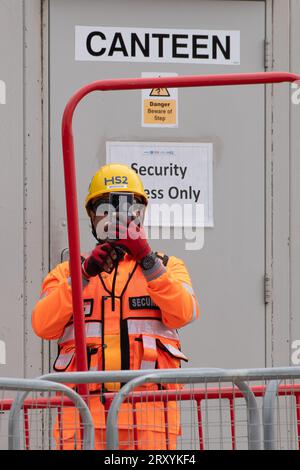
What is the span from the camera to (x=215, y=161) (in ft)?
21.6

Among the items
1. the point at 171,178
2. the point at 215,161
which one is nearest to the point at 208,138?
the point at 215,161

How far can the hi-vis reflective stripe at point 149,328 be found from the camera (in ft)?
16.6

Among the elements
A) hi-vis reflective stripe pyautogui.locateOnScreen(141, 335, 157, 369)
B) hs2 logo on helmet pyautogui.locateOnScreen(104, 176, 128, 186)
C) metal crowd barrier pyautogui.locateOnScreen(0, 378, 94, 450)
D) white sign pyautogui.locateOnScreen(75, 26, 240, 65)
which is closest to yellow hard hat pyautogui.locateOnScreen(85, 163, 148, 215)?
hs2 logo on helmet pyautogui.locateOnScreen(104, 176, 128, 186)

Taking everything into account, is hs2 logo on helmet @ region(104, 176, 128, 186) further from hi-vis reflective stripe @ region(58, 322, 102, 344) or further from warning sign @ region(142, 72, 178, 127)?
warning sign @ region(142, 72, 178, 127)

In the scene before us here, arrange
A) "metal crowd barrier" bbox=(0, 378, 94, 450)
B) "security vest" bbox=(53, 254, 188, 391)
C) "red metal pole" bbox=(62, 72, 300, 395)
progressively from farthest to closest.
Result: "security vest" bbox=(53, 254, 188, 391), "red metal pole" bbox=(62, 72, 300, 395), "metal crowd barrier" bbox=(0, 378, 94, 450)

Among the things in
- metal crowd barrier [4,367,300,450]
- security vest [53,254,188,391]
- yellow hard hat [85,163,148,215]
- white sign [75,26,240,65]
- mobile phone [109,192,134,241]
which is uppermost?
white sign [75,26,240,65]

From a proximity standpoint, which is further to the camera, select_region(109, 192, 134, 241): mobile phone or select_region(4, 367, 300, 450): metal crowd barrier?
select_region(109, 192, 134, 241): mobile phone

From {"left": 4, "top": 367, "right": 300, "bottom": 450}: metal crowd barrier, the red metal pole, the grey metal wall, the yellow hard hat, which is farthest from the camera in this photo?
the grey metal wall

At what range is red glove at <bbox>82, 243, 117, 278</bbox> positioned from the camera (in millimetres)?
4934

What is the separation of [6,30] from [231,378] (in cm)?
309

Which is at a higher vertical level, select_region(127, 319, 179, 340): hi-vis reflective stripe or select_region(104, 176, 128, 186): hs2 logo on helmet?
select_region(104, 176, 128, 186): hs2 logo on helmet

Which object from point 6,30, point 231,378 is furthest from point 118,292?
point 6,30

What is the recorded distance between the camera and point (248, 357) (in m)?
6.56

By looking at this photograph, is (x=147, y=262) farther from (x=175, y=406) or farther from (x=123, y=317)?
(x=175, y=406)
